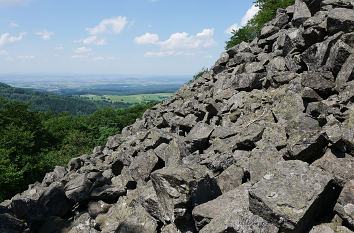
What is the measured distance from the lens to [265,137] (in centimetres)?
1111

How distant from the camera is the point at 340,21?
13.5 meters

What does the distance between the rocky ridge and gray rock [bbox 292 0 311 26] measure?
0.78ft

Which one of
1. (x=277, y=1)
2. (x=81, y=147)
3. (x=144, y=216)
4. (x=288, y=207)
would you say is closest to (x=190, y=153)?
(x=144, y=216)

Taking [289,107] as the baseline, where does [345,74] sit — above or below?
above

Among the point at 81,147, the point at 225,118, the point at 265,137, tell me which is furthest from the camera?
the point at 81,147

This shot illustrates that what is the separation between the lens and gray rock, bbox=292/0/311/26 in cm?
2002

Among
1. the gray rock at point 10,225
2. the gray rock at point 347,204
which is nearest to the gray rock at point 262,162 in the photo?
the gray rock at point 347,204

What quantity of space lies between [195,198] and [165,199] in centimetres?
120

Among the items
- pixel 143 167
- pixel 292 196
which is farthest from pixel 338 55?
pixel 143 167

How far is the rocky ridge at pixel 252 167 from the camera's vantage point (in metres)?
6.94

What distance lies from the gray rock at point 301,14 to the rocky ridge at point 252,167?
0.24 meters

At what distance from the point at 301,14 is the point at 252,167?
17.3 meters

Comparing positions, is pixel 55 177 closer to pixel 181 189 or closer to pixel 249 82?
pixel 181 189

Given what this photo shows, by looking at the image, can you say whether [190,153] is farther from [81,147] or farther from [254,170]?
[81,147]
